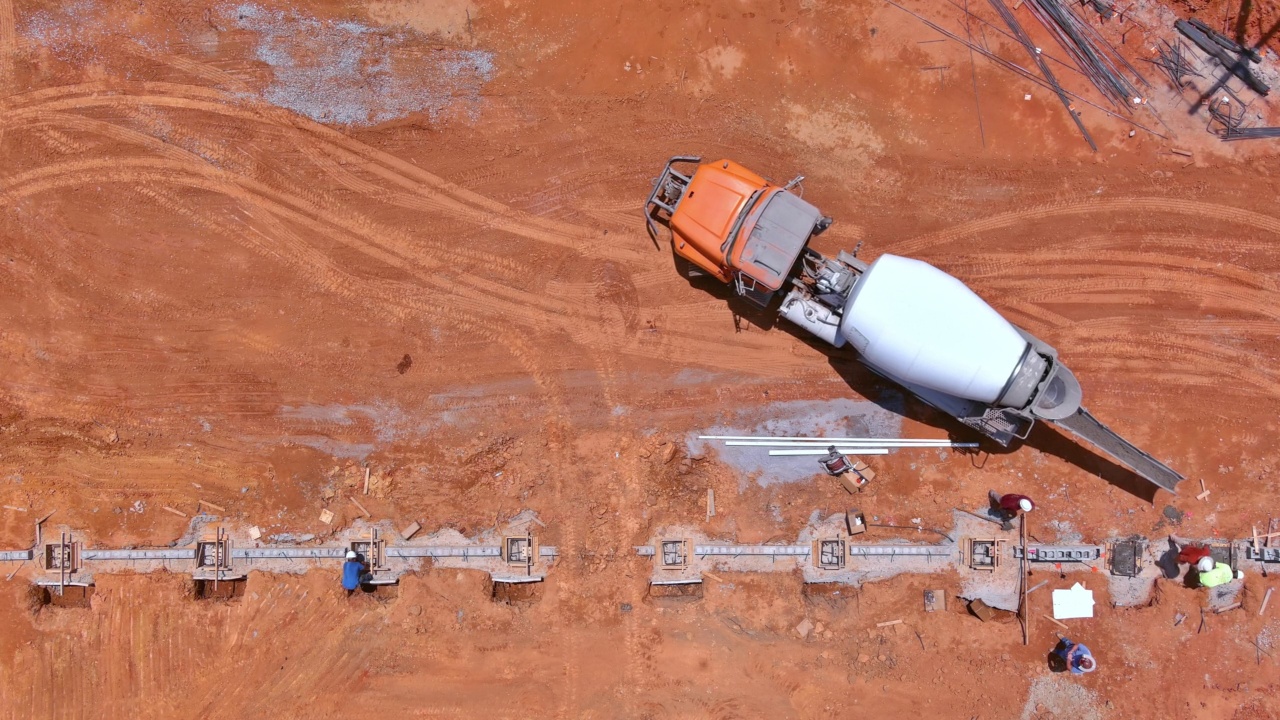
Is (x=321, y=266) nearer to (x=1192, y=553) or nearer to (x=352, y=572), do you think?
(x=352, y=572)

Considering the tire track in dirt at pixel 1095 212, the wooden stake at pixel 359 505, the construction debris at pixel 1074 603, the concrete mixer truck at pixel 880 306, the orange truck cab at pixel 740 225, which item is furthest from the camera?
the wooden stake at pixel 359 505

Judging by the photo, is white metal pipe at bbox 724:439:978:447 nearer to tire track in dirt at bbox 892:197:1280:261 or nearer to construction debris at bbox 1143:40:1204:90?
tire track in dirt at bbox 892:197:1280:261

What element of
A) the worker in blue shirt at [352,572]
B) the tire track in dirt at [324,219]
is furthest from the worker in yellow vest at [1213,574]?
the worker in blue shirt at [352,572]

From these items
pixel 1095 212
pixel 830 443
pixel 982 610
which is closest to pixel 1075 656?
pixel 982 610

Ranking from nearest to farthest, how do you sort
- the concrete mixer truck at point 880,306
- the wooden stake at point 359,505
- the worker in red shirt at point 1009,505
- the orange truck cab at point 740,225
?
1. the concrete mixer truck at point 880,306
2. the orange truck cab at point 740,225
3. the worker in red shirt at point 1009,505
4. the wooden stake at point 359,505

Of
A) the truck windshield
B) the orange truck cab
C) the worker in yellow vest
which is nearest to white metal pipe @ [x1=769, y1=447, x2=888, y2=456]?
the orange truck cab

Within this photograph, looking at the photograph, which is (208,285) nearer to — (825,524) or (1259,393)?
(825,524)

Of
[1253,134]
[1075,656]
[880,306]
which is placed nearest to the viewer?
[880,306]

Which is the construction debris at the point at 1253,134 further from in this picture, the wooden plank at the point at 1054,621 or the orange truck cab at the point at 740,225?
the wooden plank at the point at 1054,621
